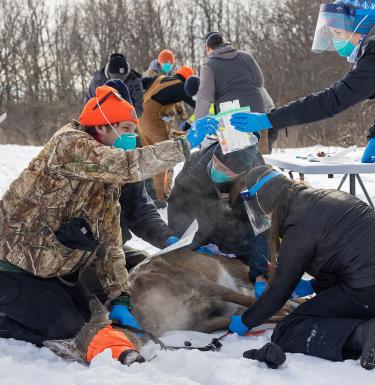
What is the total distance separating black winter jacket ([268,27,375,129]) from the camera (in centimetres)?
346

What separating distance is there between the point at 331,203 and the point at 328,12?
4.53 feet

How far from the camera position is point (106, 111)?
315 cm

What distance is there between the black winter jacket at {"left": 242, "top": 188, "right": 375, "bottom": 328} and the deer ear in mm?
1008

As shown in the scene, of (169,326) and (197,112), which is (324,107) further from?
(197,112)

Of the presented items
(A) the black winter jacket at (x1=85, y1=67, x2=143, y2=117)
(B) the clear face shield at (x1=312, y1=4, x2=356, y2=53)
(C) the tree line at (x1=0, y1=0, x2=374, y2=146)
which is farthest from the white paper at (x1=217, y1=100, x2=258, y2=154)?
(C) the tree line at (x1=0, y1=0, x2=374, y2=146)

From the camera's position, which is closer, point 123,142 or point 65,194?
point 65,194

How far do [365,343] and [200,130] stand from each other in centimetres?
131

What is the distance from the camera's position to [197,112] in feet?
20.3

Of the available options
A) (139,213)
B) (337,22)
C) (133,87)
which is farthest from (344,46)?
(133,87)

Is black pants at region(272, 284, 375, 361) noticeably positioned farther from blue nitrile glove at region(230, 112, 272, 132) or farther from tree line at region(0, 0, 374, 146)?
tree line at region(0, 0, 374, 146)

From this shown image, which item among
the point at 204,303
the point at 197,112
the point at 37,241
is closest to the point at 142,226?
the point at 204,303

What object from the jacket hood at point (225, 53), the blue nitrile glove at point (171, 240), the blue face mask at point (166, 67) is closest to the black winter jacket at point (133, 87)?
the jacket hood at point (225, 53)

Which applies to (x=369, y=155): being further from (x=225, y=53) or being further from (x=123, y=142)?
(x=123, y=142)

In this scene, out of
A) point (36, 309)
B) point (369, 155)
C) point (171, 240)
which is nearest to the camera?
point (36, 309)
